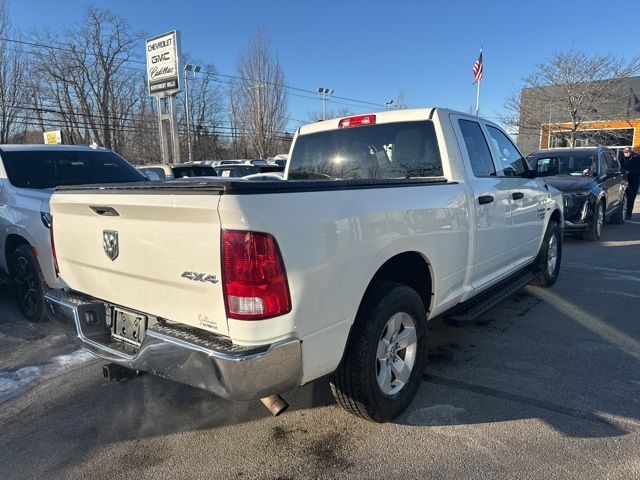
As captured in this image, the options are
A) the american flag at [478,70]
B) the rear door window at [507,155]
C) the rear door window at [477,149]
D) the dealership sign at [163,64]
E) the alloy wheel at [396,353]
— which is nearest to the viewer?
the alloy wheel at [396,353]

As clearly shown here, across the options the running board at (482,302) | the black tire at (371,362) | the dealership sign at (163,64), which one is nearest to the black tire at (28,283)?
the black tire at (371,362)

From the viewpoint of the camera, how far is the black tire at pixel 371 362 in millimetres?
2637

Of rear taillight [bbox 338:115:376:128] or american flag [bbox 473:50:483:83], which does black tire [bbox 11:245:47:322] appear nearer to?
rear taillight [bbox 338:115:376:128]

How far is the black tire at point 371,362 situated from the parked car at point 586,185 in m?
6.65

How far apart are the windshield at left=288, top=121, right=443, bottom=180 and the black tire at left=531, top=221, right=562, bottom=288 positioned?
8.96ft

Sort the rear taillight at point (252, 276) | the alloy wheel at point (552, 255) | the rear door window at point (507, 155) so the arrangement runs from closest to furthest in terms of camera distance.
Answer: the rear taillight at point (252, 276)
the rear door window at point (507, 155)
the alloy wheel at point (552, 255)

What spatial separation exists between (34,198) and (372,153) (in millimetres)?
3506

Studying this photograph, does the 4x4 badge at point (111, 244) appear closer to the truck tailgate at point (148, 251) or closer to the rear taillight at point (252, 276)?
the truck tailgate at point (148, 251)

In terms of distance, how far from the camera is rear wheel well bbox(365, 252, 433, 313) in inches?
121

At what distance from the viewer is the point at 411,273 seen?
11.0 feet

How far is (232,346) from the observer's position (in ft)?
7.03

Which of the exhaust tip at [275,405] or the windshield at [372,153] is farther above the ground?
the windshield at [372,153]

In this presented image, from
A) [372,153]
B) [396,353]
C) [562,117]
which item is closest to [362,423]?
[396,353]

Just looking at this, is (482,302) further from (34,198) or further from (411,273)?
(34,198)
